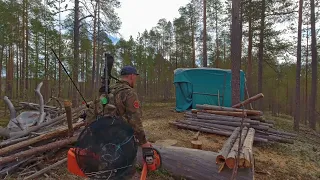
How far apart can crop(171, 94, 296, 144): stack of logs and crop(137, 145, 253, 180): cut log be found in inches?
133

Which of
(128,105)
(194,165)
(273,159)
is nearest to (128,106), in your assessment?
(128,105)

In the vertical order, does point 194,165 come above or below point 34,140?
below

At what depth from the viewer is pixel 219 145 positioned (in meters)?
6.88

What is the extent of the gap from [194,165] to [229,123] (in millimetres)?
4105

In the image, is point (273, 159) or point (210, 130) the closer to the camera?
point (273, 159)

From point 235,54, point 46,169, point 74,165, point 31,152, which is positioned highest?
point 235,54

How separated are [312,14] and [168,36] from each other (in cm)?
2586

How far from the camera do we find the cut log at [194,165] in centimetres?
433

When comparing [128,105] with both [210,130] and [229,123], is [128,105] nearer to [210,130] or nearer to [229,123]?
[210,130]

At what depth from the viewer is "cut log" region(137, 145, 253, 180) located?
14.2ft

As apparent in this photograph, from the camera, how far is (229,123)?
839 cm

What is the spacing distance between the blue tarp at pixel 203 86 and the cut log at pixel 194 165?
8.66 metres

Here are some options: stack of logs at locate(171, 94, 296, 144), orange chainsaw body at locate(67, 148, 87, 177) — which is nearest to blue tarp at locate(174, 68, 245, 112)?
stack of logs at locate(171, 94, 296, 144)

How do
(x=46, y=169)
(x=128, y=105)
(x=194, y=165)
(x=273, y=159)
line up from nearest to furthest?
(x=128, y=105) < (x=194, y=165) < (x=46, y=169) < (x=273, y=159)
